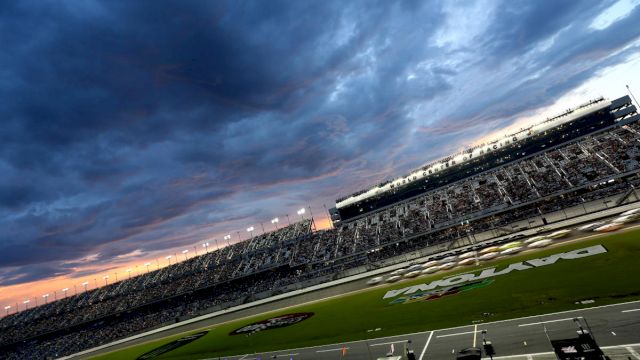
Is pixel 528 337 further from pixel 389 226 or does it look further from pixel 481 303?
pixel 389 226

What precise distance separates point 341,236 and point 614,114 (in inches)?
3987

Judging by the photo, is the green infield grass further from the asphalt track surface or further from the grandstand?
the grandstand

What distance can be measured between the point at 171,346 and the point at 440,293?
55924 mm

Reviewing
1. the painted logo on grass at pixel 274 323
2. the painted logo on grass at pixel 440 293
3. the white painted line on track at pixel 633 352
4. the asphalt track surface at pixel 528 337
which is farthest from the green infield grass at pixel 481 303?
the white painted line on track at pixel 633 352

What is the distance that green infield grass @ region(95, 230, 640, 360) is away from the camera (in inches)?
1268

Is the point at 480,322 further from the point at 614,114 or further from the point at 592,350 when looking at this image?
the point at 614,114

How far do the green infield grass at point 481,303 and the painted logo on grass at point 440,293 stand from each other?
1.24 meters

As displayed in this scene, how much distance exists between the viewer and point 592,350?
622 inches

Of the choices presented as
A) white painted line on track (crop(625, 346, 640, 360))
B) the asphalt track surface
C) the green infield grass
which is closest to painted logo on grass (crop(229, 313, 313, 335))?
the green infield grass

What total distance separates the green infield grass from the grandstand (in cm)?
2686

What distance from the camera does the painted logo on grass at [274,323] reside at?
60700 millimetres

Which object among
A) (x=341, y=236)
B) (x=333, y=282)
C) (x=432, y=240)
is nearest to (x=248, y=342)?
(x=333, y=282)

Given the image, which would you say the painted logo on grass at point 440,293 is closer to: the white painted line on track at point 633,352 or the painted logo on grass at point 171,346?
the white painted line on track at point 633,352

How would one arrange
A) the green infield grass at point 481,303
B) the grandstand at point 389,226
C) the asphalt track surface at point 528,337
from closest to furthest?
the asphalt track surface at point 528,337
the green infield grass at point 481,303
the grandstand at point 389,226
